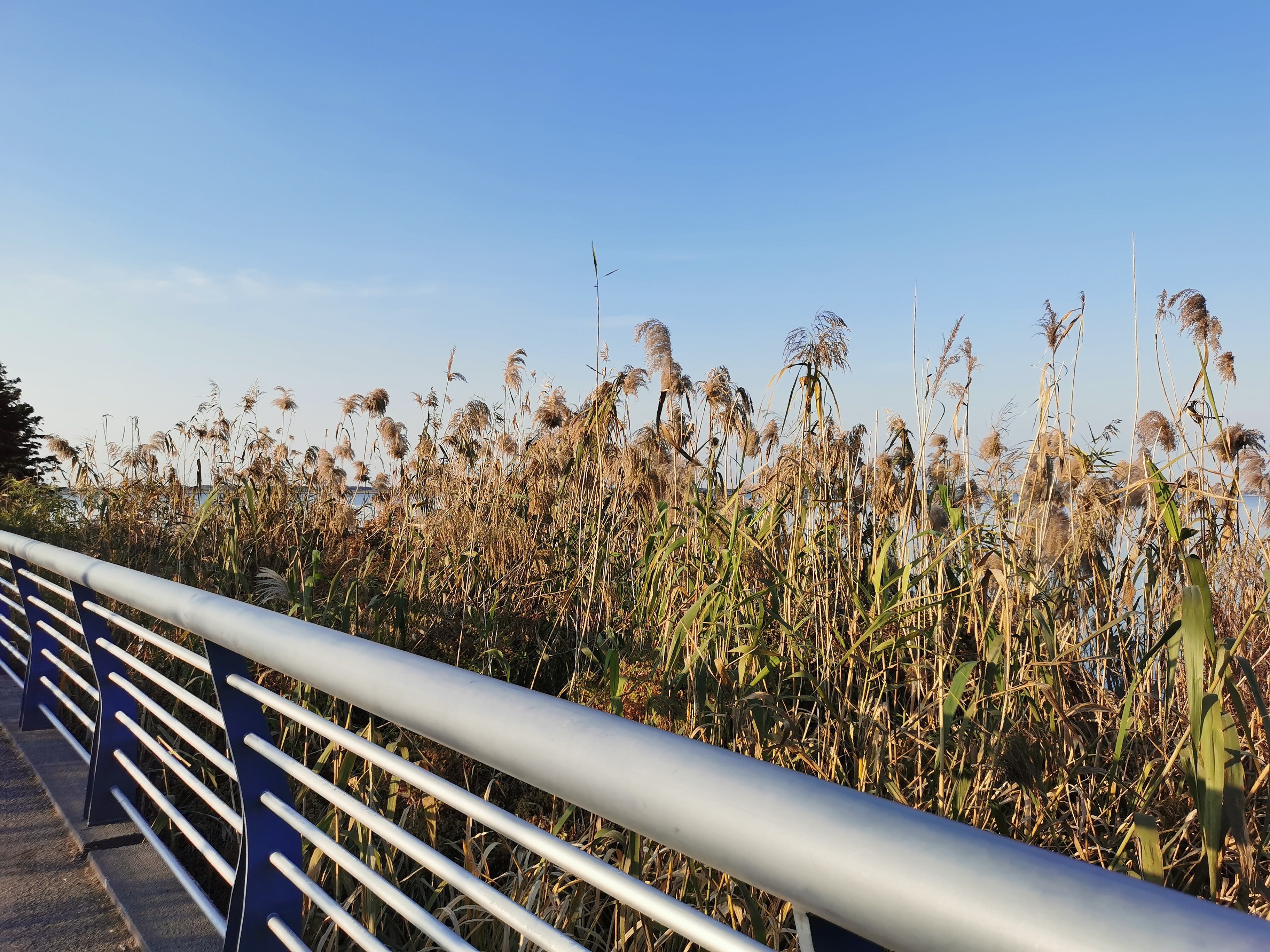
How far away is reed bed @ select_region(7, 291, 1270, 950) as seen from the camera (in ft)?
7.20

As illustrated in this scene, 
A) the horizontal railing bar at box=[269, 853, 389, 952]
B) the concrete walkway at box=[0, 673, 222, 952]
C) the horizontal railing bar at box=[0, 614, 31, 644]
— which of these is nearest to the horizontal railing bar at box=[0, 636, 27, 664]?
the horizontal railing bar at box=[0, 614, 31, 644]

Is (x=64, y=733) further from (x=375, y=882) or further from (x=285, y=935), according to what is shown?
(x=375, y=882)

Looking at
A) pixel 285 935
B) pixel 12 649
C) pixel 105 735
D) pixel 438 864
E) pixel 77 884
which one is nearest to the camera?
pixel 438 864

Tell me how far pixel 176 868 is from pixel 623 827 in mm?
1843

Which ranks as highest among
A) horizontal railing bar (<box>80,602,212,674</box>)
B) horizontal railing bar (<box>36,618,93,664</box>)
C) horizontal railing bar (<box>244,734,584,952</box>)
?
horizontal railing bar (<box>80,602,212,674</box>)

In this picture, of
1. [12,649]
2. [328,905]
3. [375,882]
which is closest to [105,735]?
[328,905]

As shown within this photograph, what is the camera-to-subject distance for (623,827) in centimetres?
84

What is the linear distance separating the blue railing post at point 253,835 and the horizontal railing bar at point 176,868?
12 cm

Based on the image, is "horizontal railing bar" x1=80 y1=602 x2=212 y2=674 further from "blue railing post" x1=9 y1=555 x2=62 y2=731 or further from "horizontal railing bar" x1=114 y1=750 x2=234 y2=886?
"blue railing post" x1=9 y1=555 x2=62 y2=731

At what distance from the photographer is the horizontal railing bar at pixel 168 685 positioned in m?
1.78

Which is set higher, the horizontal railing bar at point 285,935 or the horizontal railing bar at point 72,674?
the horizontal railing bar at point 72,674

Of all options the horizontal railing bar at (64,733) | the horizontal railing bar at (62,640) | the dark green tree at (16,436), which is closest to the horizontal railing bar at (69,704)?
the horizontal railing bar at (64,733)

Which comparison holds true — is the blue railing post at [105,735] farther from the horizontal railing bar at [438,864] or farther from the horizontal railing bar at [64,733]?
the horizontal railing bar at [438,864]

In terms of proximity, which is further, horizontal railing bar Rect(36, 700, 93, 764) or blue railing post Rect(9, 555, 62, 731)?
blue railing post Rect(9, 555, 62, 731)
